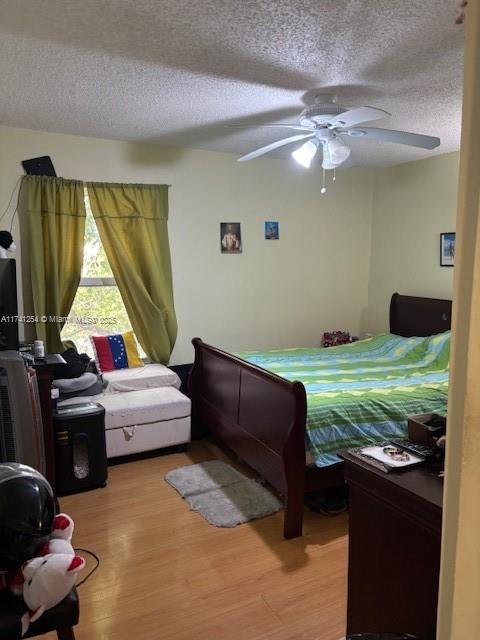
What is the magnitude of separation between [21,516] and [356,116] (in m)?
2.24

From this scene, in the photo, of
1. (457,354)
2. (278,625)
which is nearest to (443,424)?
(457,354)

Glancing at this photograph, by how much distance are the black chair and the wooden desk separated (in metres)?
0.81

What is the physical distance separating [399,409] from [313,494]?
766 mm

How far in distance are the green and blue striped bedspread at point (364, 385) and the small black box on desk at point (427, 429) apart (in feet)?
4.12

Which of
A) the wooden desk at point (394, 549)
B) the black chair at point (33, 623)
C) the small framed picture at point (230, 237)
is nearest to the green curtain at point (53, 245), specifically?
the small framed picture at point (230, 237)

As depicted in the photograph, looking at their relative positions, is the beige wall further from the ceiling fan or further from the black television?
the black television

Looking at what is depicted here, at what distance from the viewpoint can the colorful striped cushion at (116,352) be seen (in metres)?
3.86

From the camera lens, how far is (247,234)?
14.7ft

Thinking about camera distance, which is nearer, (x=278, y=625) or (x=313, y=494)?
(x=278, y=625)

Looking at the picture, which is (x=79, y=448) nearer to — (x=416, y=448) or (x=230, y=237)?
(x=230, y=237)

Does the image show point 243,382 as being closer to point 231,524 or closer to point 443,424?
point 231,524

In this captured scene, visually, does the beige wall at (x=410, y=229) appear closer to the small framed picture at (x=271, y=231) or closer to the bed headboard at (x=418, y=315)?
the bed headboard at (x=418, y=315)

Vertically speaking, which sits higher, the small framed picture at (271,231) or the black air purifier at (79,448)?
the small framed picture at (271,231)

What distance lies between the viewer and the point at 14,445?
6.06 feet
